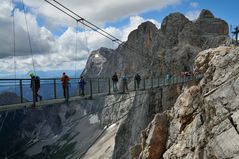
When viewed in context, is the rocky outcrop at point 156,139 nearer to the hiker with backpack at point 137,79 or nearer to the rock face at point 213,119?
the rock face at point 213,119

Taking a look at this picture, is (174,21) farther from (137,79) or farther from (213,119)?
(213,119)

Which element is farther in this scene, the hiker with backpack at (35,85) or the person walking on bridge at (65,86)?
the person walking on bridge at (65,86)

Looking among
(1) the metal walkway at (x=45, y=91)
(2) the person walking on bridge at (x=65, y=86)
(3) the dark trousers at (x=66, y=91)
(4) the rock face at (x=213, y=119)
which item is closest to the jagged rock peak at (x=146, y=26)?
(4) the rock face at (x=213, y=119)

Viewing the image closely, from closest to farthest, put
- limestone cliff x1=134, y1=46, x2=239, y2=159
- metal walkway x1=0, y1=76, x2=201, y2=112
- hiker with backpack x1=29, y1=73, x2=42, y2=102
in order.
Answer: metal walkway x1=0, y1=76, x2=201, y2=112, hiker with backpack x1=29, y1=73, x2=42, y2=102, limestone cliff x1=134, y1=46, x2=239, y2=159

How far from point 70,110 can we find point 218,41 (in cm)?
12166

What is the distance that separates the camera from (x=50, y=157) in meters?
135

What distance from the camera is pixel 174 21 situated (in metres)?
78.5

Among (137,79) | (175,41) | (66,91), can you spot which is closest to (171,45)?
(175,41)

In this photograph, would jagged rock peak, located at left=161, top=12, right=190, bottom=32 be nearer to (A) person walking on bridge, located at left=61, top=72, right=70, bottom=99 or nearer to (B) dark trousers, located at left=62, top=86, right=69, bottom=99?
(A) person walking on bridge, located at left=61, top=72, right=70, bottom=99

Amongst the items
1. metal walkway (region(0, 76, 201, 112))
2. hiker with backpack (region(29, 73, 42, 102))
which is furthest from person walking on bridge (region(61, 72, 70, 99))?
hiker with backpack (region(29, 73, 42, 102))

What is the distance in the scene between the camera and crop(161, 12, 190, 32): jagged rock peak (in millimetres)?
76938

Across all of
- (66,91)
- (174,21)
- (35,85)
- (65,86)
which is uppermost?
(174,21)

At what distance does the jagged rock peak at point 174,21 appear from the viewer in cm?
7694

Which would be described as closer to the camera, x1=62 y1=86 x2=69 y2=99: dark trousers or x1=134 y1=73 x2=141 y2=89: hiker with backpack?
x1=62 y1=86 x2=69 y2=99: dark trousers
